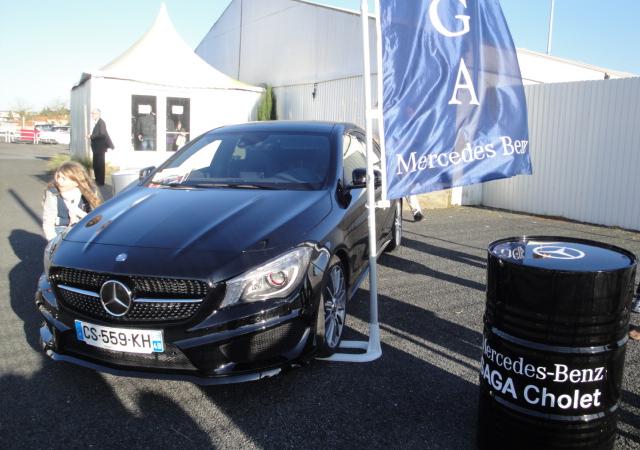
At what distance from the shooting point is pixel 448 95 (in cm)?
366

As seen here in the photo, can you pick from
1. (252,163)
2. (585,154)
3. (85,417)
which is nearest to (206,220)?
(252,163)

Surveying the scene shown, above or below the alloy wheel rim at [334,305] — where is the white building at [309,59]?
above

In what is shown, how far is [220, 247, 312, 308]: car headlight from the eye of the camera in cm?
294

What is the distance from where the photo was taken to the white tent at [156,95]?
15711 millimetres

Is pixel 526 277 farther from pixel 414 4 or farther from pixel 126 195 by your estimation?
pixel 126 195

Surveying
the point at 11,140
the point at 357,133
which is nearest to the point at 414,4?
the point at 357,133

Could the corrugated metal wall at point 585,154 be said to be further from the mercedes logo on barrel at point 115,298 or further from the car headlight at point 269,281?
the mercedes logo on barrel at point 115,298

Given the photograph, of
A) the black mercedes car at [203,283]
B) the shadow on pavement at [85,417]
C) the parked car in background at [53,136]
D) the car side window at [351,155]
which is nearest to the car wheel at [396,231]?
the car side window at [351,155]

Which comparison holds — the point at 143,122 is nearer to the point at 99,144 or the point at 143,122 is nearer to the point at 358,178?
the point at 99,144

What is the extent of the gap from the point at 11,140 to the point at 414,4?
147 feet

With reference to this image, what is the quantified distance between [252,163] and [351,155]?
2.95 ft

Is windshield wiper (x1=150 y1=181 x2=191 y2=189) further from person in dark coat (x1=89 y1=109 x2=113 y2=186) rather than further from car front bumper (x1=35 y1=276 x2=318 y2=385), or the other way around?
person in dark coat (x1=89 y1=109 x2=113 y2=186)

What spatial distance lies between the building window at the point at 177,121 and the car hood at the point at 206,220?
1350 cm

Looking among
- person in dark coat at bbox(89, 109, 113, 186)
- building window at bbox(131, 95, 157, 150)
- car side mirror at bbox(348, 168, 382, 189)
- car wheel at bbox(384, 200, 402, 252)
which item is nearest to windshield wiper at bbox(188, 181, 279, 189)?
car side mirror at bbox(348, 168, 382, 189)
